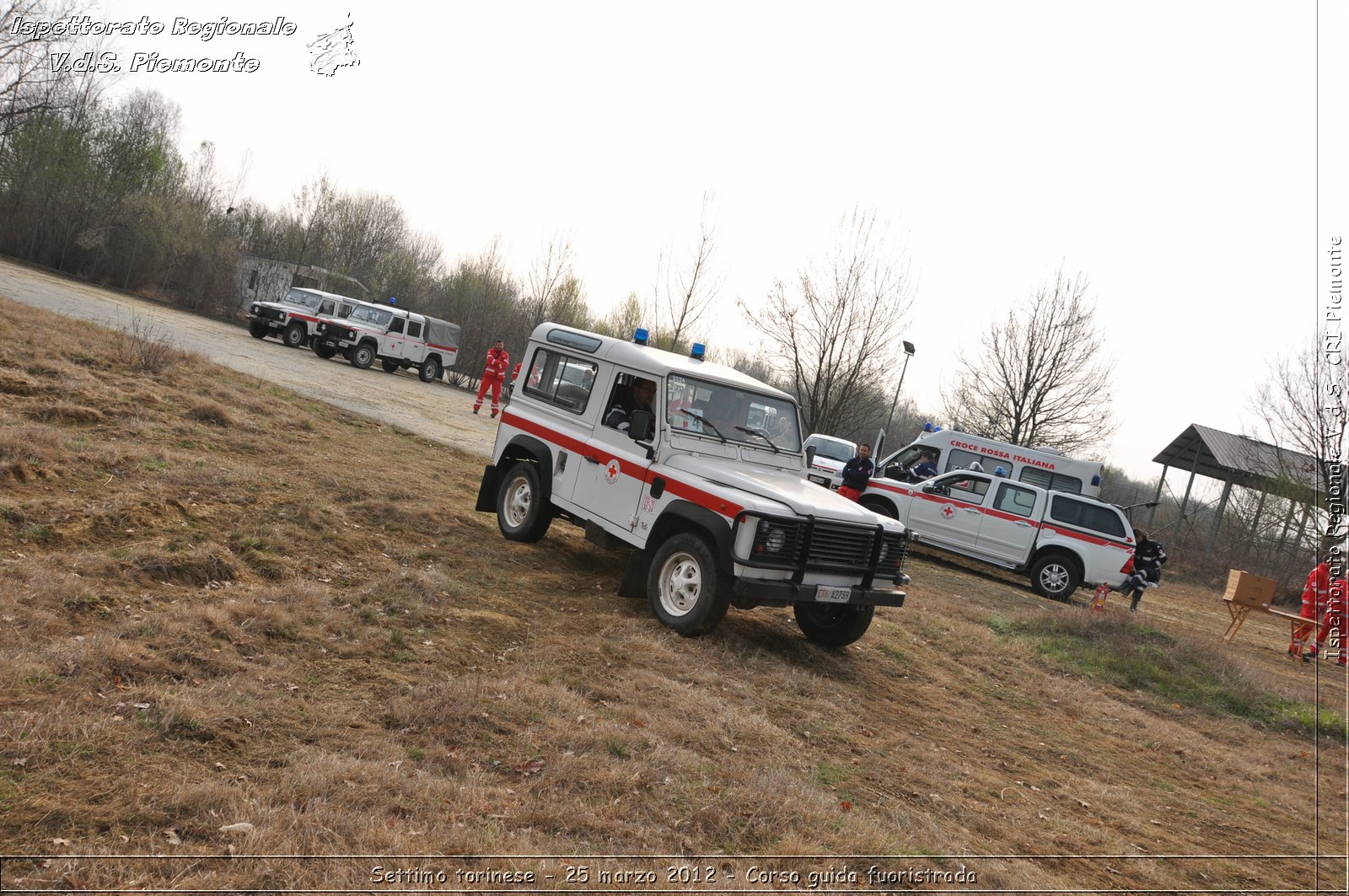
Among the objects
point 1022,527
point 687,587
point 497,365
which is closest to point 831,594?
point 687,587

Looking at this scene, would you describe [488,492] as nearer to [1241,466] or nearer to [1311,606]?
[1311,606]

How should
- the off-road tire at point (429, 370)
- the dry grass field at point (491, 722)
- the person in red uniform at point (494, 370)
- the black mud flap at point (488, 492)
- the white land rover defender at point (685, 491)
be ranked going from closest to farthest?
1. the dry grass field at point (491, 722)
2. the white land rover defender at point (685, 491)
3. the black mud flap at point (488, 492)
4. the person in red uniform at point (494, 370)
5. the off-road tire at point (429, 370)

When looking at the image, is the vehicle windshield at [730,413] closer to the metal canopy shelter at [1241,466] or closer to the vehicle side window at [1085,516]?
the vehicle side window at [1085,516]

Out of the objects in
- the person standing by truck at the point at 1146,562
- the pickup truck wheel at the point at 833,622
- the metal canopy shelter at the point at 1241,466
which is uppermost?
the metal canopy shelter at the point at 1241,466

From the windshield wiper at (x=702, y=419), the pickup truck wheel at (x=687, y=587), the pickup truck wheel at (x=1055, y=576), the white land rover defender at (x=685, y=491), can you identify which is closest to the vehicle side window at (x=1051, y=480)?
the pickup truck wheel at (x=1055, y=576)

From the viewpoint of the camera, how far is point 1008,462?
20.9 meters

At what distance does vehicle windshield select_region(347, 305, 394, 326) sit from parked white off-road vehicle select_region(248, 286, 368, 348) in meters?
0.19

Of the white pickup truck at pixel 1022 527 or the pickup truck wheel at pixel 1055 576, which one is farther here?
the pickup truck wheel at pixel 1055 576

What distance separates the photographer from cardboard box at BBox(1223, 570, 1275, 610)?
1516 centimetres

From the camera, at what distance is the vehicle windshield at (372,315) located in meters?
30.7

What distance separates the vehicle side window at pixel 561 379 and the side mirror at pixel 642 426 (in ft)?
3.52

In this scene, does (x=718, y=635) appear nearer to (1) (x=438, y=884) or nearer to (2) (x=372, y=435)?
(1) (x=438, y=884)

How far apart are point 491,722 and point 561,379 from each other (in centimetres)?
500

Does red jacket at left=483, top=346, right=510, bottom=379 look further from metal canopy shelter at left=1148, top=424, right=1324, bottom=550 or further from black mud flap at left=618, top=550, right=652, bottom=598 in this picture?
metal canopy shelter at left=1148, top=424, right=1324, bottom=550
